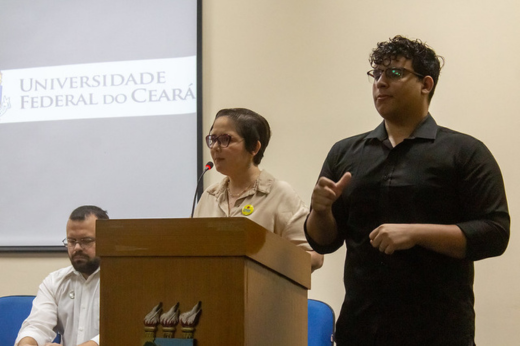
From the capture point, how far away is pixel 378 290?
1634 millimetres

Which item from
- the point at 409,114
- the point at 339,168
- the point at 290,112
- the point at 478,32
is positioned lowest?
the point at 339,168

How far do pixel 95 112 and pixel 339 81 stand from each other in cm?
147

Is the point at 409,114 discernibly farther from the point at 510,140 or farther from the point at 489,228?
the point at 510,140

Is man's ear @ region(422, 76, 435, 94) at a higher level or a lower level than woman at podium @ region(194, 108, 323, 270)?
higher

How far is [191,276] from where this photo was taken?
1402 mm

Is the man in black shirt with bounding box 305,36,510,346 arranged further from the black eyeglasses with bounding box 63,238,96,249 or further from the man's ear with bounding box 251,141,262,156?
the black eyeglasses with bounding box 63,238,96,249

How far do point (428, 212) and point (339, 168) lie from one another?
0.99 feet

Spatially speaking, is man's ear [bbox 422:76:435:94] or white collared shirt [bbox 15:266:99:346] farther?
white collared shirt [bbox 15:266:99:346]

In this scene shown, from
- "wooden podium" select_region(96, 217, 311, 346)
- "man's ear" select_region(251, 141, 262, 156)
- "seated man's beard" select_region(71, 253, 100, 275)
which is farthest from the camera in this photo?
"seated man's beard" select_region(71, 253, 100, 275)

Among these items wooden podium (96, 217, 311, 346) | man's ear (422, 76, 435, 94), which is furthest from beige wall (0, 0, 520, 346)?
wooden podium (96, 217, 311, 346)

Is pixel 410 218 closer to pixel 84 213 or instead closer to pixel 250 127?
pixel 250 127

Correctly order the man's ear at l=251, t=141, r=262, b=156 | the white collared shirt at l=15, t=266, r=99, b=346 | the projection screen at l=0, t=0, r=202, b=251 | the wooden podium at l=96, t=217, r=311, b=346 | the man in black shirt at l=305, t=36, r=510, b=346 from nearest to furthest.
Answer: the wooden podium at l=96, t=217, r=311, b=346, the man in black shirt at l=305, t=36, r=510, b=346, the man's ear at l=251, t=141, r=262, b=156, the white collared shirt at l=15, t=266, r=99, b=346, the projection screen at l=0, t=0, r=202, b=251

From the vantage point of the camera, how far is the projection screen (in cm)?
362

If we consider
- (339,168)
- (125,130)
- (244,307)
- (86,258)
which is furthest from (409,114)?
(125,130)
